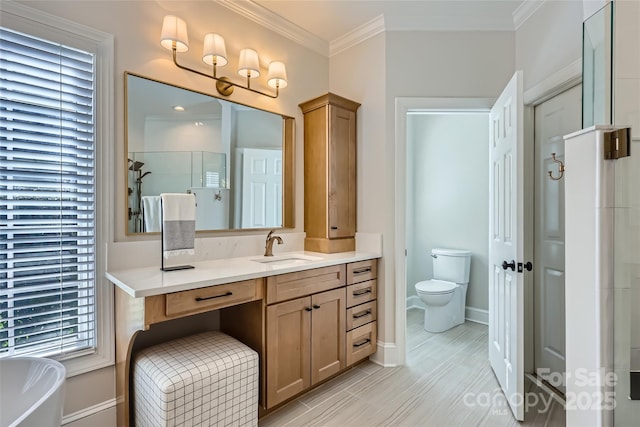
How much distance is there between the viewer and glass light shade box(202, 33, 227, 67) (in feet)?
6.63

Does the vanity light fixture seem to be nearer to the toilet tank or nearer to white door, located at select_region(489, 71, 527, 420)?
white door, located at select_region(489, 71, 527, 420)

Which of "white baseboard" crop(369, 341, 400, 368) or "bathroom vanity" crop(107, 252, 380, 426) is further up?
"bathroom vanity" crop(107, 252, 380, 426)

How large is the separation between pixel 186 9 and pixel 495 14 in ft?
7.54

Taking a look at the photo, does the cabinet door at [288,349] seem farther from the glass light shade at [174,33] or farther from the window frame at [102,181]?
the glass light shade at [174,33]

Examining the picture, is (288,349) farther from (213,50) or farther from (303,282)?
(213,50)

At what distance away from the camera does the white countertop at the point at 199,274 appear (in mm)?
1416

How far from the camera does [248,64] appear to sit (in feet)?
7.27

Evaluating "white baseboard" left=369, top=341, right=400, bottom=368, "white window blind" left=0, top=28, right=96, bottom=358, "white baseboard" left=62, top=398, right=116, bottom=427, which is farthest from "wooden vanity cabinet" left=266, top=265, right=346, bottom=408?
"white window blind" left=0, top=28, right=96, bottom=358

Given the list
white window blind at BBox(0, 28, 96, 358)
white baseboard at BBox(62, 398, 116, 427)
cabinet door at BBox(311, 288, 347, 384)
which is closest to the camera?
white window blind at BBox(0, 28, 96, 358)

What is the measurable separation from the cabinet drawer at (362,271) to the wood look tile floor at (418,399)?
0.73 meters

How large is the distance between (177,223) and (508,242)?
2047mm

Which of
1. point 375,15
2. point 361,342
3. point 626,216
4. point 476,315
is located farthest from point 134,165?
point 476,315

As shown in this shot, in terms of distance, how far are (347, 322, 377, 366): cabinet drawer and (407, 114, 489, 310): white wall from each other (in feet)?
5.69

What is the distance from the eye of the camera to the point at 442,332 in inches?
131
